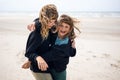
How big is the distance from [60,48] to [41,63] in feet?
Result: 0.95

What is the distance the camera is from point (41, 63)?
2.15 meters

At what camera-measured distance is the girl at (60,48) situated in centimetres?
232

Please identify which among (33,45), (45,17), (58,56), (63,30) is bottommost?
(58,56)

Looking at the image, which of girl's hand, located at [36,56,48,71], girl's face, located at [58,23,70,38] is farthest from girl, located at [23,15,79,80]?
girl's hand, located at [36,56,48,71]

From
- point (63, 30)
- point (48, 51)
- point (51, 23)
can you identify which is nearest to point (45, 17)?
point (51, 23)

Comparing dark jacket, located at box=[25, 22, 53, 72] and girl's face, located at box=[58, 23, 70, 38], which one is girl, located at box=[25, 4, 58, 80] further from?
girl's face, located at box=[58, 23, 70, 38]

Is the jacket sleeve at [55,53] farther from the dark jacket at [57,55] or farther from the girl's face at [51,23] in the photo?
the girl's face at [51,23]

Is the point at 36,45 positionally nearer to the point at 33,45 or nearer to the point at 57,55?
the point at 33,45

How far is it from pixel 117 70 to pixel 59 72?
11.6 ft

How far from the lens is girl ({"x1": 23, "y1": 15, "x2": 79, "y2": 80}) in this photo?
7.60 ft

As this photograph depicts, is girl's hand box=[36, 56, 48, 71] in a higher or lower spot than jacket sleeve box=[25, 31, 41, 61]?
lower

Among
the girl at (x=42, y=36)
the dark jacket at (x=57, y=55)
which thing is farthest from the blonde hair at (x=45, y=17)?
the dark jacket at (x=57, y=55)

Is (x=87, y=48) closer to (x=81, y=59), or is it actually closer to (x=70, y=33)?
(x=81, y=59)

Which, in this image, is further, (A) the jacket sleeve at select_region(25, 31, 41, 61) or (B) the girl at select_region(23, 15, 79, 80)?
(B) the girl at select_region(23, 15, 79, 80)
